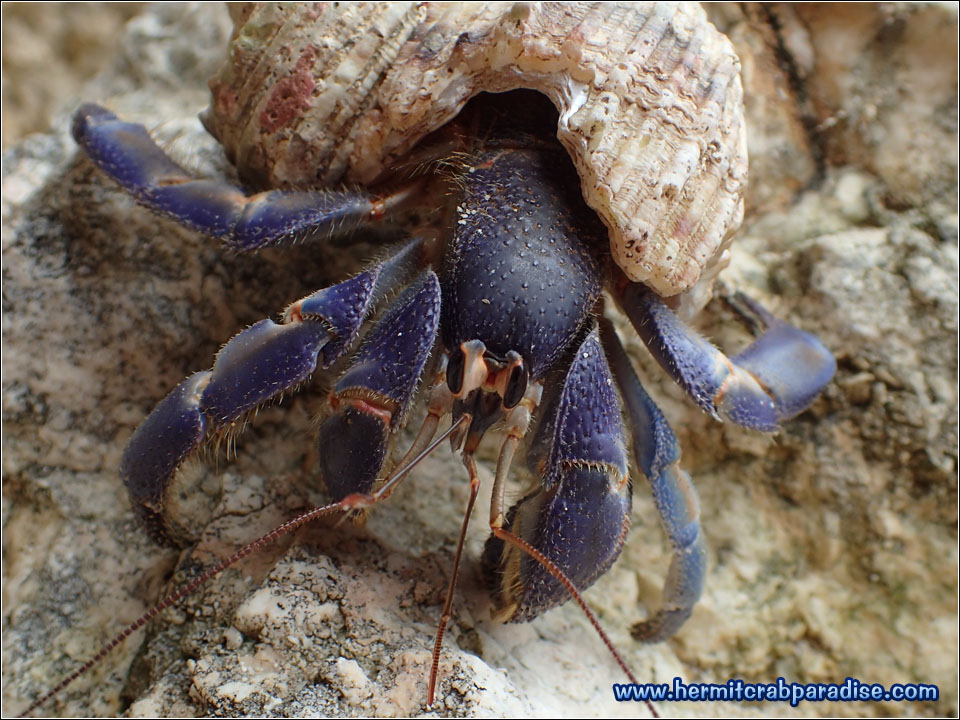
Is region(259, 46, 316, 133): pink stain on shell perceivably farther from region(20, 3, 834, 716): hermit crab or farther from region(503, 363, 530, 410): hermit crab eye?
region(503, 363, 530, 410): hermit crab eye

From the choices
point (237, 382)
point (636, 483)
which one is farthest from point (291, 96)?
point (636, 483)

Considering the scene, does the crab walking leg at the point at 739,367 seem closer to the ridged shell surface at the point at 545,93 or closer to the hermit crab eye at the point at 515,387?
the ridged shell surface at the point at 545,93

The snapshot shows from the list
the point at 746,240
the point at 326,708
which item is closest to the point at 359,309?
the point at 326,708

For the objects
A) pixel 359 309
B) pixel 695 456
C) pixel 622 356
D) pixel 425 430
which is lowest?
pixel 695 456

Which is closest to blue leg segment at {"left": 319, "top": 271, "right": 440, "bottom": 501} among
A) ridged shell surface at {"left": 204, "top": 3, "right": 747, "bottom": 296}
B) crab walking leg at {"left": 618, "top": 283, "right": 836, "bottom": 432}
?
ridged shell surface at {"left": 204, "top": 3, "right": 747, "bottom": 296}

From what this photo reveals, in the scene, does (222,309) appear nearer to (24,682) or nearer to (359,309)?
(359,309)

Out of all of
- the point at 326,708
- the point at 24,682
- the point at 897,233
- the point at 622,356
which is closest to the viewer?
the point at 326,708
